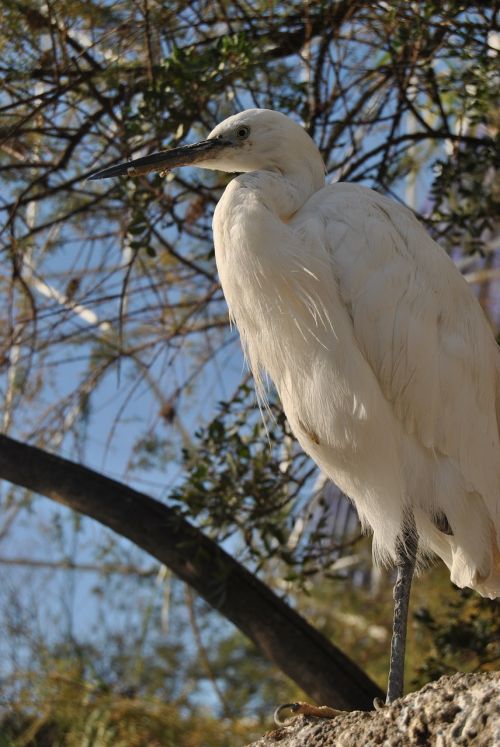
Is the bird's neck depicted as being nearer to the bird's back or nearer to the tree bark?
the bird's back

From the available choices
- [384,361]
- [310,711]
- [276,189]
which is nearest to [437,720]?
[310,711]

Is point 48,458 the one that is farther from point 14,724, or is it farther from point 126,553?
point 126,553

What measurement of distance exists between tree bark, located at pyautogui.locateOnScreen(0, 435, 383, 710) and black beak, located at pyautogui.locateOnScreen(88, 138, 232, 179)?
0.94 m

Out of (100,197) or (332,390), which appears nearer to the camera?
(332,390)

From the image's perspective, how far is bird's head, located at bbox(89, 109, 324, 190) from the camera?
104 inches

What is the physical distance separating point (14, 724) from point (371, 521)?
2.18m

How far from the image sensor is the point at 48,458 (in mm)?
3102

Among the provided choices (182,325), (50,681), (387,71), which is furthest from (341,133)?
(50,681)

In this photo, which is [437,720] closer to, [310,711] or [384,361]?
[310,711]

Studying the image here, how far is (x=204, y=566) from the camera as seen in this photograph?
10.1 feet

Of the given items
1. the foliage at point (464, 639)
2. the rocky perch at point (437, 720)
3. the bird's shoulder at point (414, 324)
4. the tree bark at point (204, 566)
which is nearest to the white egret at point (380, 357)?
the bird's shoulder at point (414, 324)

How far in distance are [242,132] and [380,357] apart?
2.36 feet

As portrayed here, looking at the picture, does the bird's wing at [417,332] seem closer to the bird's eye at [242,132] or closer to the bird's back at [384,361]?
the bird's back at [384,361]

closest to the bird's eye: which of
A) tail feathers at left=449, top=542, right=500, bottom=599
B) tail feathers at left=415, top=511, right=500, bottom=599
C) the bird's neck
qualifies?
the bird's neck
